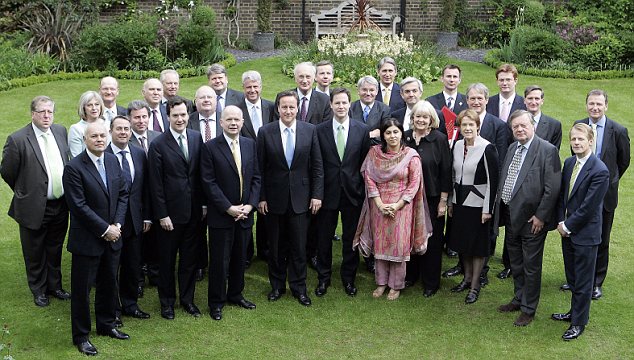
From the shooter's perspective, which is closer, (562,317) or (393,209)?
(562,317)

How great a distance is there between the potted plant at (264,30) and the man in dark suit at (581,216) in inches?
545

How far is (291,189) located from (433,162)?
1.35 meters

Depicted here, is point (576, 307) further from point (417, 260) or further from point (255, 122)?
point (255, 122)

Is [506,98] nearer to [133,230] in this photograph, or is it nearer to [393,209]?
[393,209]

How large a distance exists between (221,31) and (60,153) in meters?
13.9

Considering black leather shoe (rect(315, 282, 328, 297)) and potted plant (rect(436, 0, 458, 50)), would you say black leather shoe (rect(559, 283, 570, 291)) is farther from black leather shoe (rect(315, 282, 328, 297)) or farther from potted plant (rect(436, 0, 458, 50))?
potted plant (rect(436, 0, 458, 50))

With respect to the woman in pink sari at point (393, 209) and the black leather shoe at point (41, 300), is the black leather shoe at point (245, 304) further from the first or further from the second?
the black leather shoe at point (41, 300)

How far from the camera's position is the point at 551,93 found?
1573 cm

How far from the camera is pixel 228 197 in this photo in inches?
291

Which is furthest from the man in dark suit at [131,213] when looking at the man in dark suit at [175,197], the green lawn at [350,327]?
the green lawn at [350,327]

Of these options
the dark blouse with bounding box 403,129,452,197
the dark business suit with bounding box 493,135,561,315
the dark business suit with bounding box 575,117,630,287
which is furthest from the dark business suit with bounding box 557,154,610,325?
→ the dark blouse with bounding box 403,129,452,197

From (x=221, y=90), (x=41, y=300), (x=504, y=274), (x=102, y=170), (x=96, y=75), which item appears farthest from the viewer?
(x=96, y=75)

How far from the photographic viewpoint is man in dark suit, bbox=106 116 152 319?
7.05 m

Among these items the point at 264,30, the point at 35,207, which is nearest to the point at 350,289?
the point at 35,207
